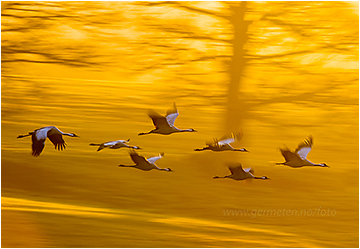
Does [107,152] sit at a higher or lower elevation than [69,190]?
higher

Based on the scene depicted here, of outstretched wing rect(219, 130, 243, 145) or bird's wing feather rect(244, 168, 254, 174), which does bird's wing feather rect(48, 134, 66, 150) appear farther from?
bird's wing feather rect(244, 168, 254, 174)

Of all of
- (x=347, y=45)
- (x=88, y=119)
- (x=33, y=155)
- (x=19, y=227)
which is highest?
(x=347, y=45)

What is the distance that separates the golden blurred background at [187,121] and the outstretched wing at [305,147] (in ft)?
0.11

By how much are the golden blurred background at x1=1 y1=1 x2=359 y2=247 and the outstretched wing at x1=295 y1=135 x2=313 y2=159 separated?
0.03m

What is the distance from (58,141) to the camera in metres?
2.65

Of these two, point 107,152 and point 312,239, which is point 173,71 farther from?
point 312,239

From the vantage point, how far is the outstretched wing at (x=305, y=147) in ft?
8.58

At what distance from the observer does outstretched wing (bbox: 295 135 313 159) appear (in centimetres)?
262

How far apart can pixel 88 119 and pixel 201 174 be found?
72 cm

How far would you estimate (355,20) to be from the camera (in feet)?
8.69

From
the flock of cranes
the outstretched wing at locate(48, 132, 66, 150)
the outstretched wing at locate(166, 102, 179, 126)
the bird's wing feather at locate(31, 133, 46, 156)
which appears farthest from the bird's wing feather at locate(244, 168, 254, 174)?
the bird's wing feather at locate(31, 133, 46, 156)

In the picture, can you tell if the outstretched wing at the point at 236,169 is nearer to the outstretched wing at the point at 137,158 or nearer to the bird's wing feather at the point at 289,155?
the bird's wing feather at the point at 289,155

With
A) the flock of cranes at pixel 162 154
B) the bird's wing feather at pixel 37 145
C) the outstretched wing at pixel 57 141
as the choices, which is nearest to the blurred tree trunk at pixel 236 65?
the flock of cranes at pixel 162 154

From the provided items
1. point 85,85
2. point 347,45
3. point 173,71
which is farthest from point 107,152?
point 347,45
